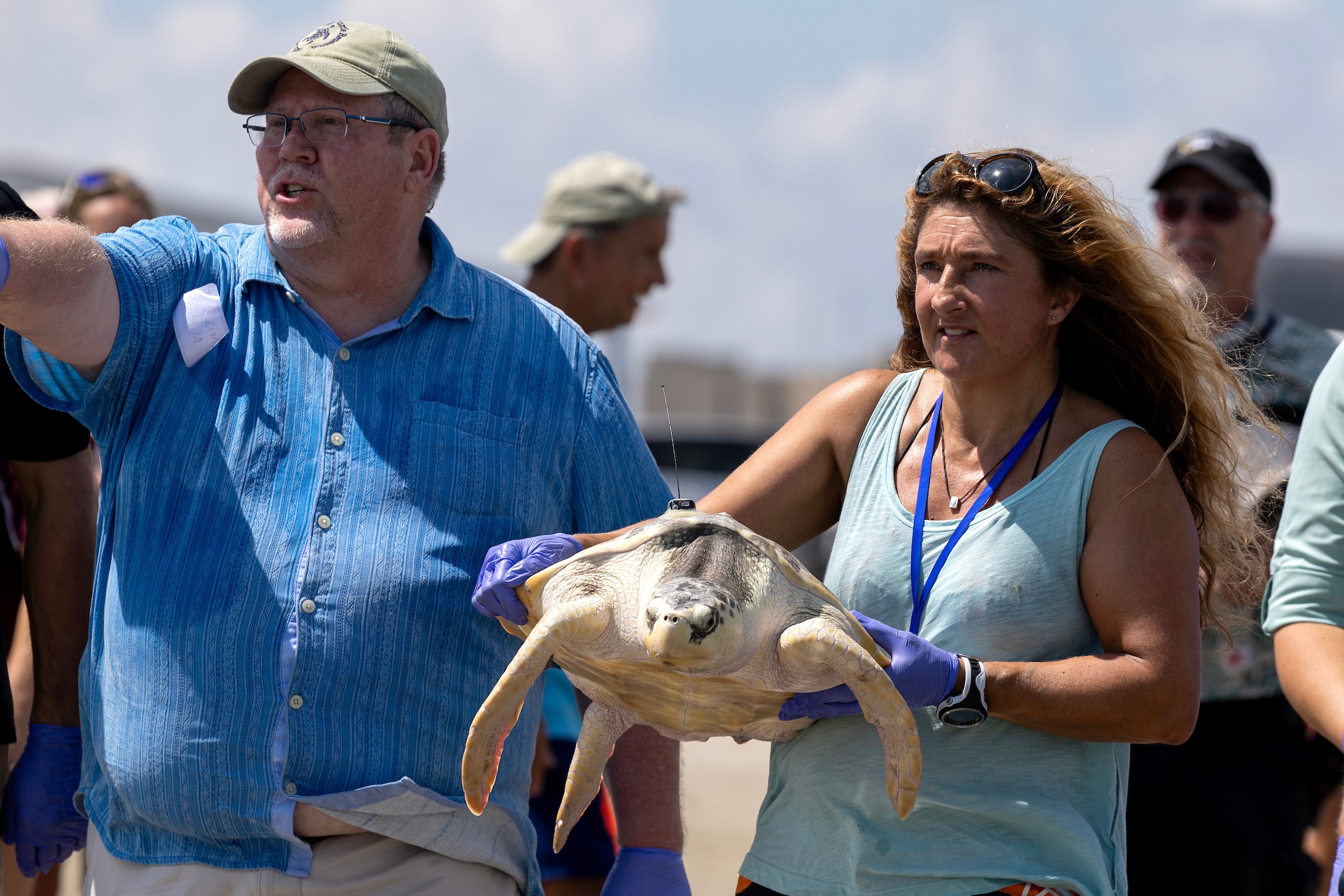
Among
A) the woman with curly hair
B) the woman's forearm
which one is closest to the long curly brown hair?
the woman with curly hair

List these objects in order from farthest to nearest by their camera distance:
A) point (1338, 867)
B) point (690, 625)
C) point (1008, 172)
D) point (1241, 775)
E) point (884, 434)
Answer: point (1241, 775)
point (884, 434)
point (1008, 172)
point (1338, 867)
point (690, 625)

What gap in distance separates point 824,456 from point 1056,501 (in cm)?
52


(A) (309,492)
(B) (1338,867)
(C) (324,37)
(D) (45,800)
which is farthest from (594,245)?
(B) (1338,867)

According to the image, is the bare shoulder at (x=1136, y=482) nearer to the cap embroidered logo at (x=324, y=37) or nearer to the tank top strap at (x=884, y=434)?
the tank top strap at (x=884, y=434)

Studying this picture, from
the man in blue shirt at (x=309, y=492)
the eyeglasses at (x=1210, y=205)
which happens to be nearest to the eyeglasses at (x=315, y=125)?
the man in blue shirt at (x=309, y=492)

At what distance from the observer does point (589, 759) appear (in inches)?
101

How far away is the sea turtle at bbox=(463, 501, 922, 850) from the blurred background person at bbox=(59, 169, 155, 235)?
10.9 feet

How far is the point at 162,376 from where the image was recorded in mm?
2615

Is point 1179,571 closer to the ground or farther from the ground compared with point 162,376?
closer to the ground

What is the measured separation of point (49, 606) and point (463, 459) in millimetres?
1161

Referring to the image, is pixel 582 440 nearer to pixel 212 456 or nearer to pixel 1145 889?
pixel 212 456

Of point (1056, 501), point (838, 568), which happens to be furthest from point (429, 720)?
point (1056, 501)

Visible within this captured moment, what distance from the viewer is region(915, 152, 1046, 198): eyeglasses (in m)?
2.43

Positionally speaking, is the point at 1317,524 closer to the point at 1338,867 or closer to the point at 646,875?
the point at 1338,867
